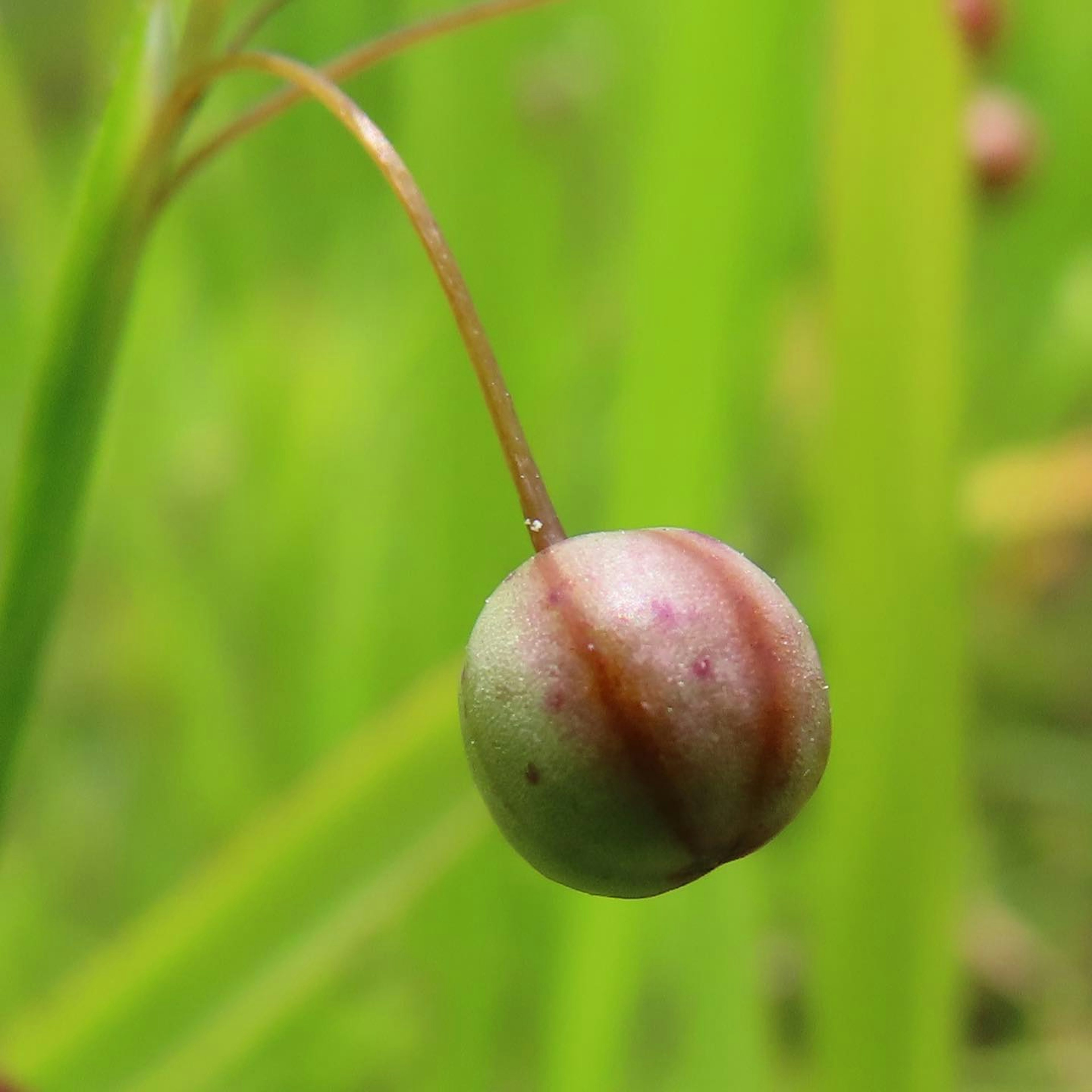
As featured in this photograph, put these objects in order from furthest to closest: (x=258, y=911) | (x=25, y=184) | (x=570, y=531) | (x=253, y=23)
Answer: (x=25, y=184) < (x=570, y=531) < (x=258, y=911) < (x=253, y=23)

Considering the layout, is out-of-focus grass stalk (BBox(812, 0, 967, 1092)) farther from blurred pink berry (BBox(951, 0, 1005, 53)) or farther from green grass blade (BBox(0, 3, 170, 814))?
green grass blade (BBox(0, 3, 170, 814))

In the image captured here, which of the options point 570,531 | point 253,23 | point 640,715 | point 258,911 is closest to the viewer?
point 640,715

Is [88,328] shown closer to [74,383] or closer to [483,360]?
[74,383]

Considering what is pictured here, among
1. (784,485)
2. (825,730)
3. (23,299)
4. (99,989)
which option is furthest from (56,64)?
(825,730)

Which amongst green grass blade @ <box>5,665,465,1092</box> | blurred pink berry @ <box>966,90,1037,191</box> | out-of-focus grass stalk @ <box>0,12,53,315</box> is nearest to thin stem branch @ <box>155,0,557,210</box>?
green grass blade @ <box>5,665,465,1092</box>

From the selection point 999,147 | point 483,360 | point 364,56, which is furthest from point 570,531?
point 483,360

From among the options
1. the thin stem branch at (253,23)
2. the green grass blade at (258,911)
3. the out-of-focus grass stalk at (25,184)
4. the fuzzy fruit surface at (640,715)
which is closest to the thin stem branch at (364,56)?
the thin stem branch at (253,23)
